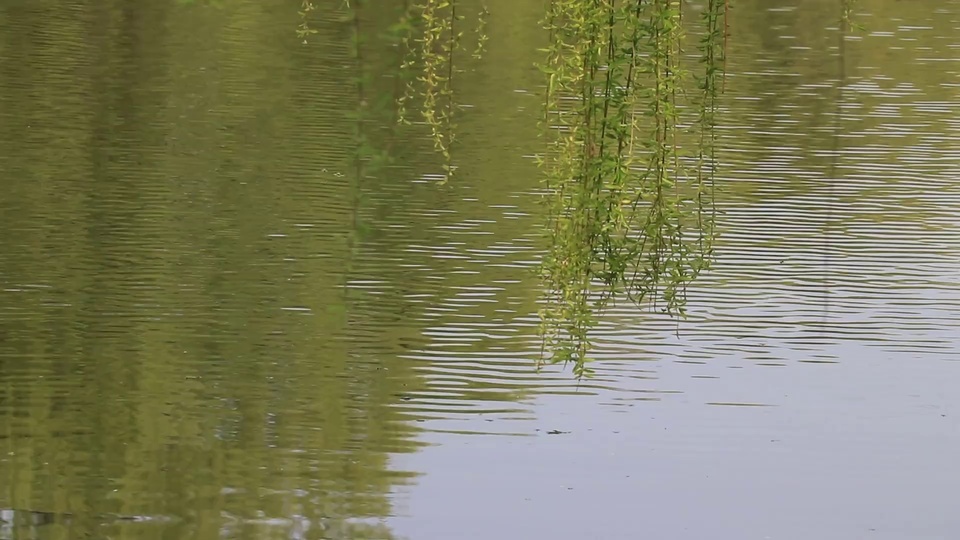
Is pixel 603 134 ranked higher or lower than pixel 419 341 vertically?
higher

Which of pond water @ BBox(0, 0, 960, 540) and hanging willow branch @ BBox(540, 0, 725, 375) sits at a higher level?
hanging willow branch @ BBox(540, 0, 725, 375)

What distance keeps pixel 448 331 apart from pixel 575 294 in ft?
8.69

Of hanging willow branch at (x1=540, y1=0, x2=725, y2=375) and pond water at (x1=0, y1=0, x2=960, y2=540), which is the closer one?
hanging willow branch at (x1=540, y1=0, x2=725, y2=375)

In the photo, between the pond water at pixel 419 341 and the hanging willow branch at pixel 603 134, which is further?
the pond water at pixel 419 341

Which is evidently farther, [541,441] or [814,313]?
[814,313]

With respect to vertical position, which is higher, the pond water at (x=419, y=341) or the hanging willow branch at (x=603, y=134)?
the hanging willow branch at (x=603, y=134)

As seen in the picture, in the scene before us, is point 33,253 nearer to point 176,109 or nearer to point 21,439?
point 21,439

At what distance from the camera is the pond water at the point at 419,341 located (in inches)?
146

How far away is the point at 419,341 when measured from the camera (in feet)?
15.9

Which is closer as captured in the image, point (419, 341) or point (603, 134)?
point (603, 134)

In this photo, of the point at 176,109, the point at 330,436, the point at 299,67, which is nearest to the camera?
the point at 330,436

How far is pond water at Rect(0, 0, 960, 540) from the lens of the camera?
372 centimetres

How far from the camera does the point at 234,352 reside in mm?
4695

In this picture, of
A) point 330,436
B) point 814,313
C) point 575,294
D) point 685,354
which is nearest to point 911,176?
point 814,313
